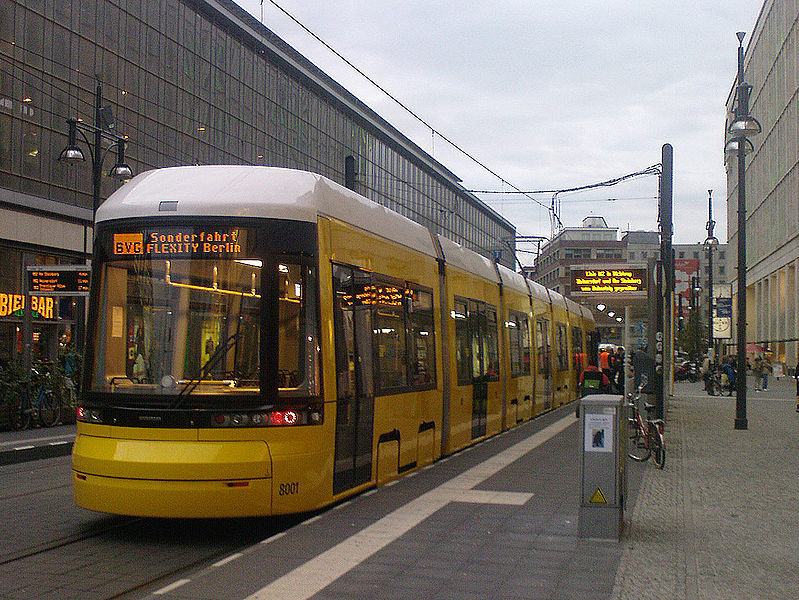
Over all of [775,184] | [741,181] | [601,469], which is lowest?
[601,469]

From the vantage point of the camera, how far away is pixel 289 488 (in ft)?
27.3

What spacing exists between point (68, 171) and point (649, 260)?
27048 millimetres

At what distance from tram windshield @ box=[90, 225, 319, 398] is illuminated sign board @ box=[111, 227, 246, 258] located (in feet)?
0.19

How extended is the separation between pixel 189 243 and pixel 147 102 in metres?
36.6

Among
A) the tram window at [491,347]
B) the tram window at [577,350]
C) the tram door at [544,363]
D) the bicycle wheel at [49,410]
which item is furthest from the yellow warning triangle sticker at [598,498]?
the tram window at [577,350]

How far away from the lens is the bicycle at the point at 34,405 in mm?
18391

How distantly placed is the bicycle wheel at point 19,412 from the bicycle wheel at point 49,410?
45cm

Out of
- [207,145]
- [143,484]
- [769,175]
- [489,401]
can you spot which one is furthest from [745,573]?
[769,175]

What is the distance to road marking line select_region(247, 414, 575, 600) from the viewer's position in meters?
6.32

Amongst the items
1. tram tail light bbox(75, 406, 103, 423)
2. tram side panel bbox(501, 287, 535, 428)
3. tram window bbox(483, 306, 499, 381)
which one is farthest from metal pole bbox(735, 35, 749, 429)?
tram tail light bbox(75, 406, 103, 423)

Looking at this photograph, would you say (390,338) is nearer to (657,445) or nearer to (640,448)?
(657,445)

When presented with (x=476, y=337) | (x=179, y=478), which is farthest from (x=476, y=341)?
(x=179, y=478)

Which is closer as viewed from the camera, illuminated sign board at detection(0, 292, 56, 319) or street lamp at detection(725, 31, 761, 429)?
street lamp at detection(725, 31, 761, 429)

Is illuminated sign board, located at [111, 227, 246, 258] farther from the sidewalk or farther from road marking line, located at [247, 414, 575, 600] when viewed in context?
the sidewalk
